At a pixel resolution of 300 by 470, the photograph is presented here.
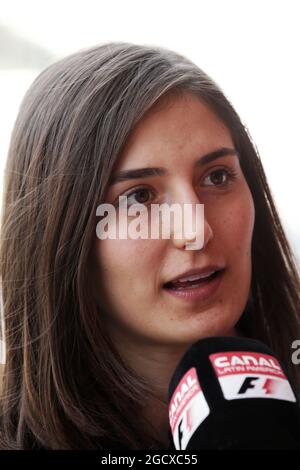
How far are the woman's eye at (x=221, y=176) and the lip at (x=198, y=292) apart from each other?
137 millimetres

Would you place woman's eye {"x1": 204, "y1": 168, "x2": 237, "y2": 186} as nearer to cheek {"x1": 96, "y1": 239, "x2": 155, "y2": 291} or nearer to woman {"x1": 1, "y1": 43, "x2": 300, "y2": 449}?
woman {"x1": 1, "y1": 43, "x2": 300, "y2": 449}

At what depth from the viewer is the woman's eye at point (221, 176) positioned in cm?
82

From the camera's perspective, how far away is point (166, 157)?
2.49 ft

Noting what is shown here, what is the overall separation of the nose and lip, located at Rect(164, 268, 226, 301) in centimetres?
5

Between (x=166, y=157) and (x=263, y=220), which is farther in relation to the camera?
(x=263, y=220)

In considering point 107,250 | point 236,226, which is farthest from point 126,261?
point 236,226

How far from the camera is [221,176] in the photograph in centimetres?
84

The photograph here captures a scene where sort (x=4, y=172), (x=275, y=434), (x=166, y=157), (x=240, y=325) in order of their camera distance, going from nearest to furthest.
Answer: (x=275, y=434)
(x=166, y=157)
(x=4, y=172)
(x=240, y=325)

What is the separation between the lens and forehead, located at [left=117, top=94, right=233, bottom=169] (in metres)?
0.76

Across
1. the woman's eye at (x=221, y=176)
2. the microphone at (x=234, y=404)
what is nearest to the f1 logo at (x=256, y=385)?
the microphone at (x=234, y=404)

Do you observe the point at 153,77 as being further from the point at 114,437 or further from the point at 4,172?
the point at 114,437

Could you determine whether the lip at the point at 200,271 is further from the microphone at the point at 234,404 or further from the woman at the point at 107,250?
the microphone at the point at 234,404
